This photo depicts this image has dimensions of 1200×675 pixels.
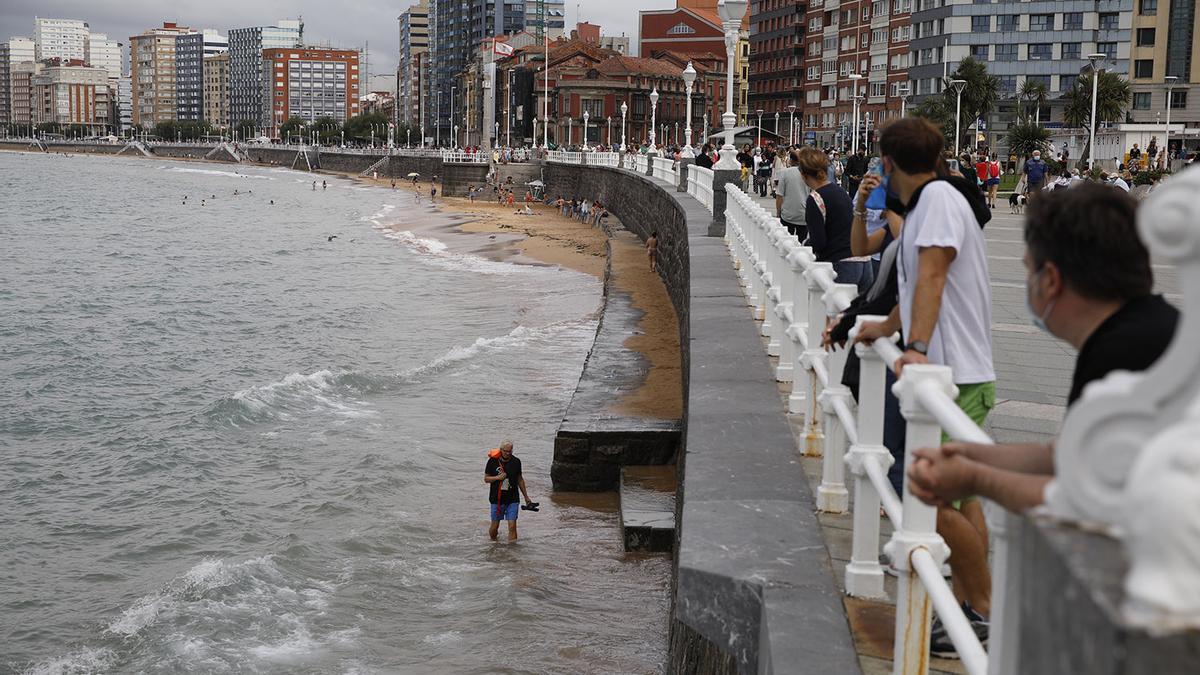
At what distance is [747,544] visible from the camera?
15.9 feet

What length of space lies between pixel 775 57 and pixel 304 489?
342ft

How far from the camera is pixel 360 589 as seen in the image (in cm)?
1161

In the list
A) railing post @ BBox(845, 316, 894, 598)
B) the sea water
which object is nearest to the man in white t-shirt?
railing post @ BBox(845, 316, 894, 598)

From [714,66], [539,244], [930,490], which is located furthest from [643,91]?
[930,490]

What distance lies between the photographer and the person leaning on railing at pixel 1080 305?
6.56ft

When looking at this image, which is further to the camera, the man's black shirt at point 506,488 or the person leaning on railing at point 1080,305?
the man's black shirt at point 506,488

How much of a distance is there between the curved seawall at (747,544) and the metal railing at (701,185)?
1310cm

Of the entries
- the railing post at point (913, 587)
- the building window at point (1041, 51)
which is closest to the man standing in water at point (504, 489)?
the railing post at point (913, 587)

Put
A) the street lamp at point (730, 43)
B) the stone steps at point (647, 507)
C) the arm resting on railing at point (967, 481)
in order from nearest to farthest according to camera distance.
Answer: the arm resting on railing at point (967, 481) < the stone steps at point (647, 507) < the street lamp at point (730, 43)

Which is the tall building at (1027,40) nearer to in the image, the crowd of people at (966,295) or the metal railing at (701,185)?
the metal railing at (701,185)

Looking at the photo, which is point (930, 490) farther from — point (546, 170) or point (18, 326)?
point (546, 170)

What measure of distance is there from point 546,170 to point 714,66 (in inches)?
2764

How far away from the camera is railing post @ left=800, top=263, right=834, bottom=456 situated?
6.09 metres

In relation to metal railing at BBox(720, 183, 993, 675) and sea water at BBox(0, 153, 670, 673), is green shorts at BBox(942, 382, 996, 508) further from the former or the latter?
sea water at BBox(0, 153, 670, 673)
